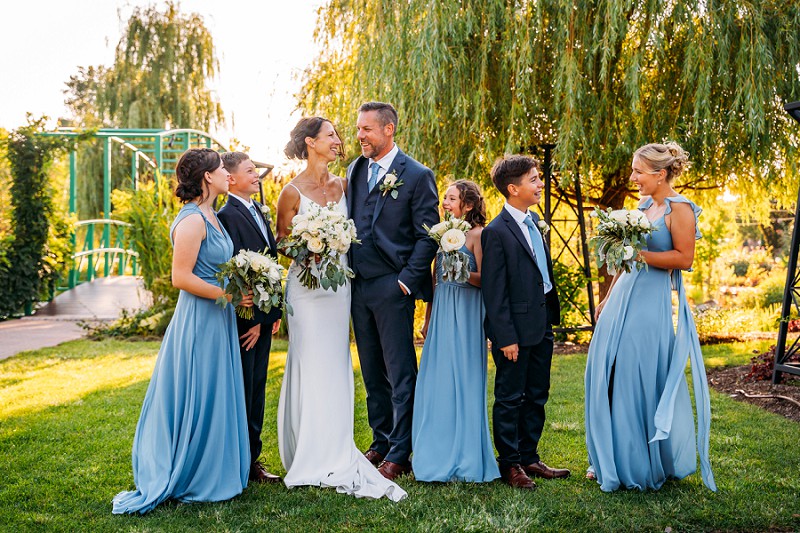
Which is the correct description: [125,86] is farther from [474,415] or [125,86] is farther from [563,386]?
[474,415]


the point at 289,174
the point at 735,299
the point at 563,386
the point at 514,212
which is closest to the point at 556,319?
the point at 514,212

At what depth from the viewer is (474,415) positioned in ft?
14.9

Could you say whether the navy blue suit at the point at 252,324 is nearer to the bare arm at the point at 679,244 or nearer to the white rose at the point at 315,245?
the white rose at the point at 315,245

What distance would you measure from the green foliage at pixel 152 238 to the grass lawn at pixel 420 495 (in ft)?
17.9

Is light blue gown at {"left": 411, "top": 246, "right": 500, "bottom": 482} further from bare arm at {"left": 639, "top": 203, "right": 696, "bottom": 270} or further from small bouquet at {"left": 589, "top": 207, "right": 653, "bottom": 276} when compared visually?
bare arm at {"left": 639, "top": 203, "right": 696, "bottom": 270}

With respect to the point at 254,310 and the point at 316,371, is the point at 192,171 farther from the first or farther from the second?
the point at 316,371

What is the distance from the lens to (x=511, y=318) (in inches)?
175

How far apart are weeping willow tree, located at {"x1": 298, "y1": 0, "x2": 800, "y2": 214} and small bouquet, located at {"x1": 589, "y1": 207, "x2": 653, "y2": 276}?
450cm

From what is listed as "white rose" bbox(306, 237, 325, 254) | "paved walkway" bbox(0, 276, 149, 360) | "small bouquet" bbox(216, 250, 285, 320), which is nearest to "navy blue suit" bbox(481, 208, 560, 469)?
"white rose" bbox(306, 237, 325, 254)

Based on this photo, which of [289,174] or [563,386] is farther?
[289,174]

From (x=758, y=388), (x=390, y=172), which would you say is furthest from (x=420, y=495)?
(x=758, y=388)

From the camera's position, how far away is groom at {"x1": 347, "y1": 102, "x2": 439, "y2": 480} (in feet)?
15.0

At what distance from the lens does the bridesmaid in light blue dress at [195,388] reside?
4125mm

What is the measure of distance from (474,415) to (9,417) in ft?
13.7
